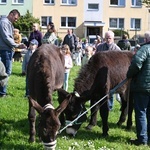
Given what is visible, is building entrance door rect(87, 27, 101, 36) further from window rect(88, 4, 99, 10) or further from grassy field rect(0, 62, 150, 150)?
grassy field rect(0, 62, 150, 150)

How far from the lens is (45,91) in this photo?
272 inches

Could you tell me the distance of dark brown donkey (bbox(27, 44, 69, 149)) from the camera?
5.96m

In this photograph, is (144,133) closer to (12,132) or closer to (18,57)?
(12,132)

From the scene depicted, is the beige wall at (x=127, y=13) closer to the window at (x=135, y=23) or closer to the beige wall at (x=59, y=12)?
the window at (x=135, y=23)

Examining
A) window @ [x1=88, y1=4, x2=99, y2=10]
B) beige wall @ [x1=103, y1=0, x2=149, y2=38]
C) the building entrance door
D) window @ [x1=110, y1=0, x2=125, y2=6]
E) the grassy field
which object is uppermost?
window @ [x1=110, y1=0, x2=125, y2=6]

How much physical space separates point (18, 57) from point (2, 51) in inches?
441

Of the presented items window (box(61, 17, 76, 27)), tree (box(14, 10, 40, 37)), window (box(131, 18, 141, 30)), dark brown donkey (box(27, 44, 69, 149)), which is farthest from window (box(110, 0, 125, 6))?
dark brown donkey (box(27, 44, 69, 149))

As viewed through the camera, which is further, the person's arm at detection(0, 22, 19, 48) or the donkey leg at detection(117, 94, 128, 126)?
the person's arm at detection(0, 22, 19, 48)

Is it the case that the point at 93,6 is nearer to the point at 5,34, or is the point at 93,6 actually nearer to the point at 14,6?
the point at 14,6

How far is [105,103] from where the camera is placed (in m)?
8.18

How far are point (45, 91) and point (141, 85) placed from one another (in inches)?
74.6

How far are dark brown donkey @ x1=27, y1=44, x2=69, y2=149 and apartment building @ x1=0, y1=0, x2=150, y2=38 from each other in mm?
42174

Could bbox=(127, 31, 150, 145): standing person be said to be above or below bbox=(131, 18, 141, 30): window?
below

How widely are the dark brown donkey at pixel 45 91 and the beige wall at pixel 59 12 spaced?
42675 millimetres
